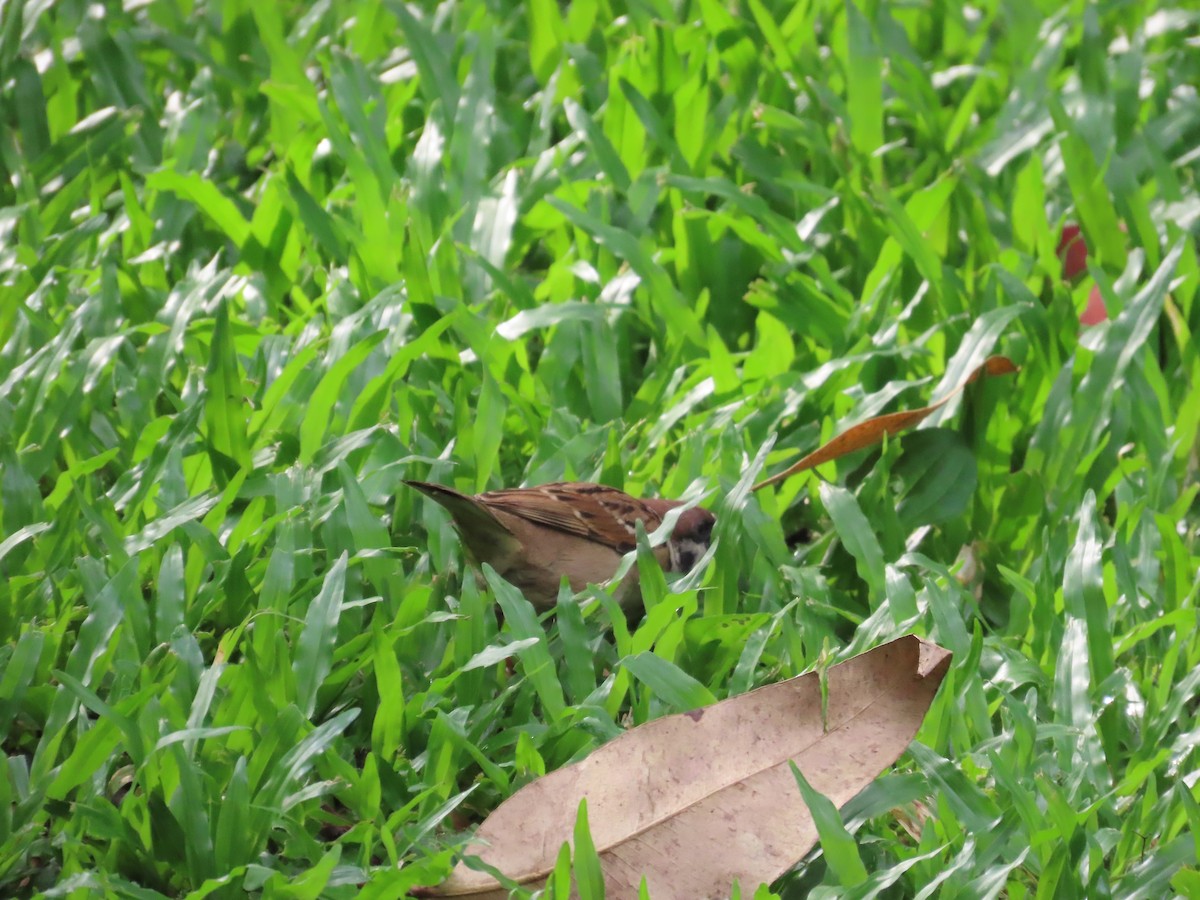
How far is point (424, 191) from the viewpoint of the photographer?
12.3 ft

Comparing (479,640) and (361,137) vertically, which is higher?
(361,137)

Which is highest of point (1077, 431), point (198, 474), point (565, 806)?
point (198, 474)

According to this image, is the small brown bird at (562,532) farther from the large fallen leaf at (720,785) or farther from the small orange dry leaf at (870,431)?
the large fallen leaf at (720,785)

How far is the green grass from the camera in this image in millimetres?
2332

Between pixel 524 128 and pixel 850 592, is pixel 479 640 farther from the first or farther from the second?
pixel 524 128

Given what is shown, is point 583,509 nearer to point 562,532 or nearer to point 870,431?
point 562,532

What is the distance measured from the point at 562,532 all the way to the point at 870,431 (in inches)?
31.7

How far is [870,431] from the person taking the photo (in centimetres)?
317

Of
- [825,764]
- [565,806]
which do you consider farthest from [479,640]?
[825,764]

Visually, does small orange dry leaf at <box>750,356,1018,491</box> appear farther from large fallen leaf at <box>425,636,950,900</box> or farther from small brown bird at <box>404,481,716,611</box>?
large fallen leaf at <box>425,636,950,900</box>

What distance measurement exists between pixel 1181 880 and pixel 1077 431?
52.1 inches

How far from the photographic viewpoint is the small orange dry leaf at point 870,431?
309 centimetres

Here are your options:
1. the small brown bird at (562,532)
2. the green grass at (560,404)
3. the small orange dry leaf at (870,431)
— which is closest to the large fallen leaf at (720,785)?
the green grass at (560,404)

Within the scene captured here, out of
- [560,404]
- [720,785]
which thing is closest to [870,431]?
[560,404]
